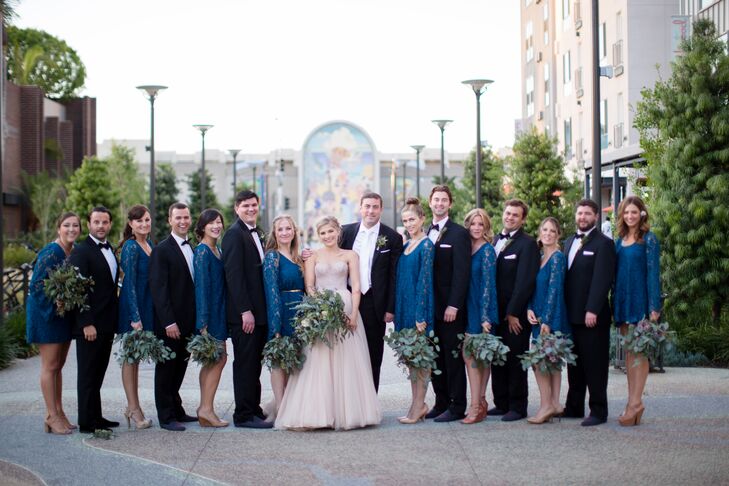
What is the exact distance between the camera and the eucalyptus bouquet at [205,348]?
32.1 feet

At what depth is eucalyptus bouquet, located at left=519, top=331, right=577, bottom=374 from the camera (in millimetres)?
9891

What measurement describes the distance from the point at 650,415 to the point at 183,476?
4.76m

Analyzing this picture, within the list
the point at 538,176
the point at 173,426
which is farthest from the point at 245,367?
the point at 538,176

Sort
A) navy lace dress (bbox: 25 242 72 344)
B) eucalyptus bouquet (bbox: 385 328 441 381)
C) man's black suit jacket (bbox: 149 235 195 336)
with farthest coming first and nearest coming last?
eucalyptus bouquet (bbox: 385 328 441 381) → man's black suit jacket (bbox: 149 235 195 336) → navy lace dress (bbox: 25 242 72 344)

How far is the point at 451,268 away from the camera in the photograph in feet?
33.7

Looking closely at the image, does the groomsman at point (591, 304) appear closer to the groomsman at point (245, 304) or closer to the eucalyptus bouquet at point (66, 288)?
the groomsman at point (245, 304)

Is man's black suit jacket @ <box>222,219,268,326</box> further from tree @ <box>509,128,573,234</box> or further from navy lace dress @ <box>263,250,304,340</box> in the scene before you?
tree @ <box>509,128,573,234</box>

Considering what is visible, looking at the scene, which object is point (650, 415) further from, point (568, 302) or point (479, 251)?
point (479, 251)

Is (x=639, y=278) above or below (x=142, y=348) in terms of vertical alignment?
above

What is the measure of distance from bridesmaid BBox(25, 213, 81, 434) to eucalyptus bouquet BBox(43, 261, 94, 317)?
156mm

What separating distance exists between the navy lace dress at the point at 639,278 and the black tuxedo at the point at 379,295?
215 cm

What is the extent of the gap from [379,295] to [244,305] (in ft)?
4.40

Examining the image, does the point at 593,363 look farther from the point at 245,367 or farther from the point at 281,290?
the point at 245,367

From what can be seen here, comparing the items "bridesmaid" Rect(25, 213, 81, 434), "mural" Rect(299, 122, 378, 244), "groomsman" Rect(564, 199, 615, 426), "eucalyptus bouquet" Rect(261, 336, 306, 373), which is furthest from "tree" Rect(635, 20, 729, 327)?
"mural" Rect(299, 122, 378, 244)
